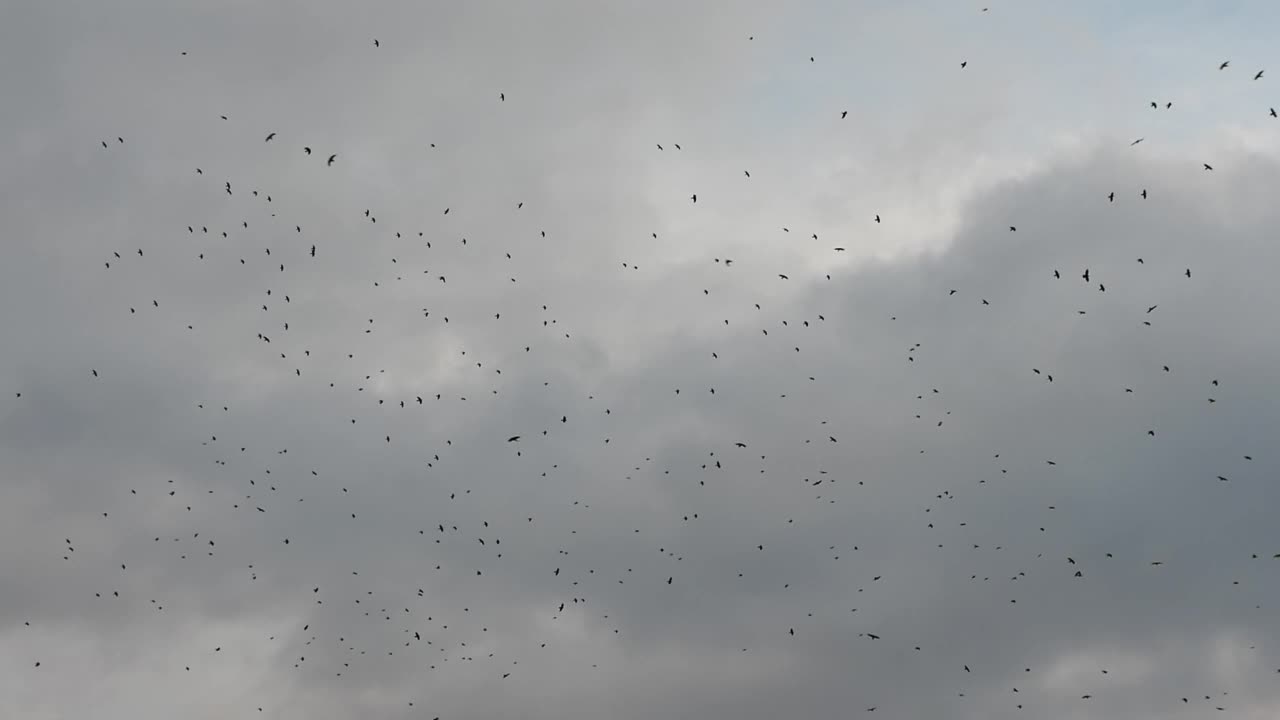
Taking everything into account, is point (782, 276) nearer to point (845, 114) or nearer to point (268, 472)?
point (845, 114)

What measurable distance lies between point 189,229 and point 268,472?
3961cm

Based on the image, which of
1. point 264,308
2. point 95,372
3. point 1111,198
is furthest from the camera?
point 95,372

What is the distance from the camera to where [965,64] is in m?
103

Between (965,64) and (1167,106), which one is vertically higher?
(965,64)

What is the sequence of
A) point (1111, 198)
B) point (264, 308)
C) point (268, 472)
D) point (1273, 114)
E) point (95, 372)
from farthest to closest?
point (268, 472)
point (95, 372)
point (264, 308)
point (1111, 198)
point (1273, 114)

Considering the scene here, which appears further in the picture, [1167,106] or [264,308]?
[264,308]

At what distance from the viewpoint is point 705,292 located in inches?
4887

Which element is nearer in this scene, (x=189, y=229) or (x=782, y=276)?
(x=189, y=229)

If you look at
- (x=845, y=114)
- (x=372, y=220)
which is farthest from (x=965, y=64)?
(x=372, y=220)

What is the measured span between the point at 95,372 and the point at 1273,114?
10938cm

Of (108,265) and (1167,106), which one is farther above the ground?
(108,265)

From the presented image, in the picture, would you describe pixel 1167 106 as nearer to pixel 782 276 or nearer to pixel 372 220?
pixel 782 276

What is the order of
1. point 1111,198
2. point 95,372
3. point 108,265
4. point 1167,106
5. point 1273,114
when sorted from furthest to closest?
point 95,372, point 108,265, point 1111,198, point 1273,114, point 1167,106

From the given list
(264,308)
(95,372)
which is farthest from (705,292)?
(95,372)
